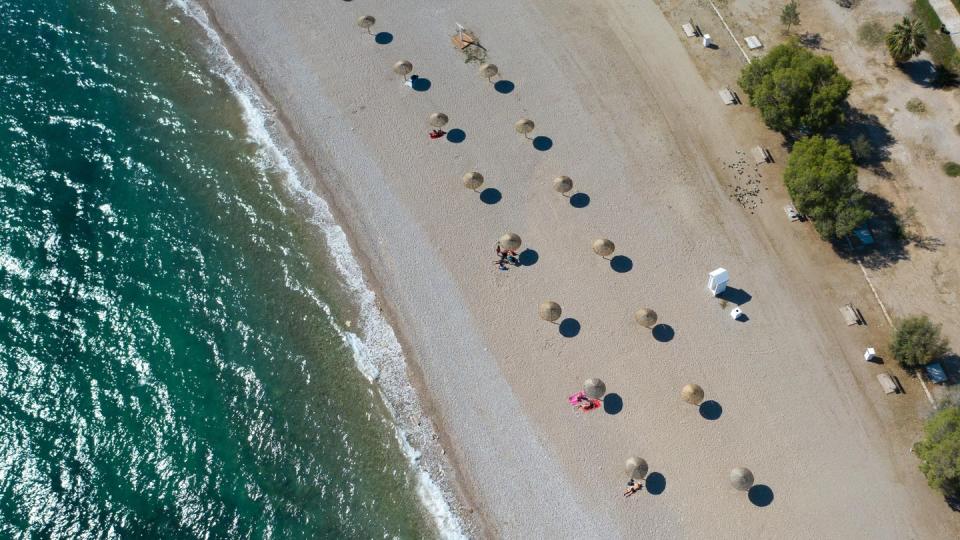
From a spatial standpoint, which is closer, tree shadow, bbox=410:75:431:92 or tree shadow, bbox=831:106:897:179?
tree shadow, bbox=831:106:897:179

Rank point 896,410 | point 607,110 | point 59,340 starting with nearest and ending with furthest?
point 896,410 → point 59,340 → point 607,110

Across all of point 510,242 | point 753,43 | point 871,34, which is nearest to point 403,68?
point 510,242

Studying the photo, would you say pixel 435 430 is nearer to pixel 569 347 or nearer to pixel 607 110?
pixel 569 347

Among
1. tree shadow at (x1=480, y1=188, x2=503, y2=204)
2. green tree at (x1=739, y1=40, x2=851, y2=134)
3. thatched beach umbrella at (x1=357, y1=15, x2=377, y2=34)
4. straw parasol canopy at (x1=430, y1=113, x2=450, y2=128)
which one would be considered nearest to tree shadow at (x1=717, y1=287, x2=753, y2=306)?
green tree at (x1=739, y1=40, x2=851, y2=134)

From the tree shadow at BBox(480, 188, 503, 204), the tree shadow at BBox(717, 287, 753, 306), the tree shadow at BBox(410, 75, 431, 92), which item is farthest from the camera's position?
the tree shadow at BBox(410, 75, 431, 92)

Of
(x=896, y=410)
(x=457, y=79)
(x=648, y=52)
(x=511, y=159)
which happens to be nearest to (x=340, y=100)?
(x=457, y=79)

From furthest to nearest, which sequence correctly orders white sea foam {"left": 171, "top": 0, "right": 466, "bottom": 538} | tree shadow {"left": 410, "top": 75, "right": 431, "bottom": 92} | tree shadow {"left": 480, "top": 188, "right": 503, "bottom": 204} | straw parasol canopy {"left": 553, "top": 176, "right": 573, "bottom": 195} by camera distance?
Result: 1. tree shadow {"left": 410, "top": 75, "right": 431, "bottom": 92}
2. tree shadow {"left": 480, "top": 188, "right": 503, "bottom": 204}
3. straw parasol canopy {"left": 553, "top": 176, "right": 573, "bottom": 195}
4. white sea foam {"left": 171, "top": 0, "right": 466, "bottom": 538}

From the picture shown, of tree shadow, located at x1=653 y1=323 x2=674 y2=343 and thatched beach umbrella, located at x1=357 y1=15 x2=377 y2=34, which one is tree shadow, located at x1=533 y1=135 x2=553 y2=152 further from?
thatched beach umbrella, located at x1=357 y1=15 x2=377 y2=34
